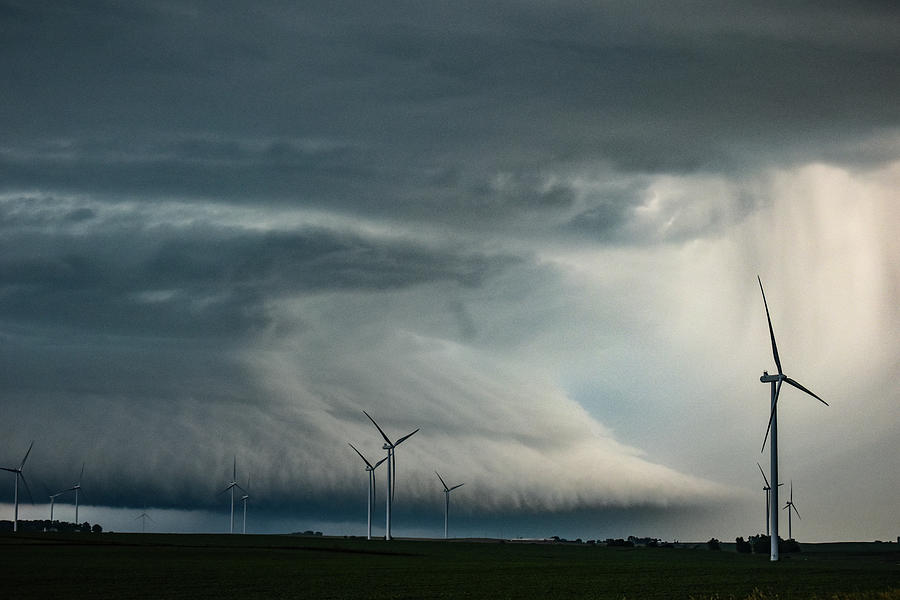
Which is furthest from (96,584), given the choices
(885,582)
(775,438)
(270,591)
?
(775,438)

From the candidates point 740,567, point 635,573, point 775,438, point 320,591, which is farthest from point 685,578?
point 775,438

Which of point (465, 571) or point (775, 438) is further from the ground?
point (775, 438)

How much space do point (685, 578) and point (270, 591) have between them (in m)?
43.7

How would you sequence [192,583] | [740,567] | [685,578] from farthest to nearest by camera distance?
[740,567]
[685,578]
[192,583]

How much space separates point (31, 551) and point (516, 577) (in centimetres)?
7935

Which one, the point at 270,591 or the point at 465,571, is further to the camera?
the point at 465,571

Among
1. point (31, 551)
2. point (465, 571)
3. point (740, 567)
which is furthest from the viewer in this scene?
point (31, 551)

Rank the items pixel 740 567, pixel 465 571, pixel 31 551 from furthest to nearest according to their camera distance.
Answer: pixel 31 551, pixel 740 567, pixel 465 571

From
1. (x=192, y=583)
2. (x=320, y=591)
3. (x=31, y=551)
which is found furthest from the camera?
(x=31, y=551)

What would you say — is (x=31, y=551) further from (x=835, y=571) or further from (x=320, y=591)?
(x=835, y=571)

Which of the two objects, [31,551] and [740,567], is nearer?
[740,567]

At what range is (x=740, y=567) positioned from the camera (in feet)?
436

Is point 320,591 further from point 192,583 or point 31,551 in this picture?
point 31,551

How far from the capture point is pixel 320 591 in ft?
275
